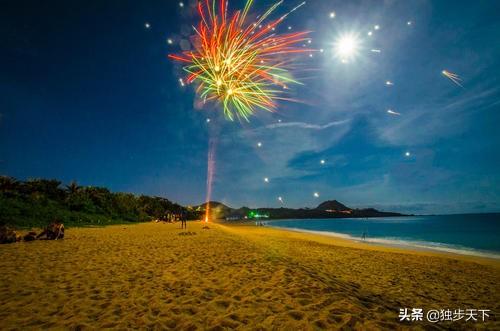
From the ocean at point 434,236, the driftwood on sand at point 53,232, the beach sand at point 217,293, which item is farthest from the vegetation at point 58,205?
the ocean at point 434,236

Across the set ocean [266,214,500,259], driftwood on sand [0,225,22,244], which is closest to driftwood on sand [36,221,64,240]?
driftwood on sand [0,225,22,244]

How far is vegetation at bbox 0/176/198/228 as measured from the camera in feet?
76.9

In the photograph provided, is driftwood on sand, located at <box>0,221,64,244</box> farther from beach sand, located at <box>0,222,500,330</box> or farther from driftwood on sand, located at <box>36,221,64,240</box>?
beach sand, located at <box>0,222,500,330</box>

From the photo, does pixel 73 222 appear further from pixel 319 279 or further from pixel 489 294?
pixel 489 294

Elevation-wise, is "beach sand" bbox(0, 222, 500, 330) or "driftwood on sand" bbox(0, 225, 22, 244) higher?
"driftwood on sand" bbox(0, 225, 22, 244)

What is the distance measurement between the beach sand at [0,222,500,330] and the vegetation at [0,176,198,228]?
61.6 feet

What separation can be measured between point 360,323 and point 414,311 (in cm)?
177

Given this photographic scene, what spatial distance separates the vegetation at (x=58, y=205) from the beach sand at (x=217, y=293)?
61.6 ft

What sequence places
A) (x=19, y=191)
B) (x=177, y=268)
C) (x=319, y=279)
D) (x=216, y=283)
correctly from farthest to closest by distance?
1. (x=19, y=191)
2. (x=177, y=268)
3. (x=319, y=279)
4. (x=216, y=283)

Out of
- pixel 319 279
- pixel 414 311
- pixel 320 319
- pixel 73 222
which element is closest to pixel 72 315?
pixel 320 319

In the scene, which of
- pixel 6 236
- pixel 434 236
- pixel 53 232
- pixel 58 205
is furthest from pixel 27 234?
pixel 434 236

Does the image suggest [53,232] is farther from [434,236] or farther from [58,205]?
[434,236]

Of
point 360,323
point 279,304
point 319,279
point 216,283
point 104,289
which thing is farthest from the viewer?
point 319,279

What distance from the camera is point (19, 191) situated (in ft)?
88.5
